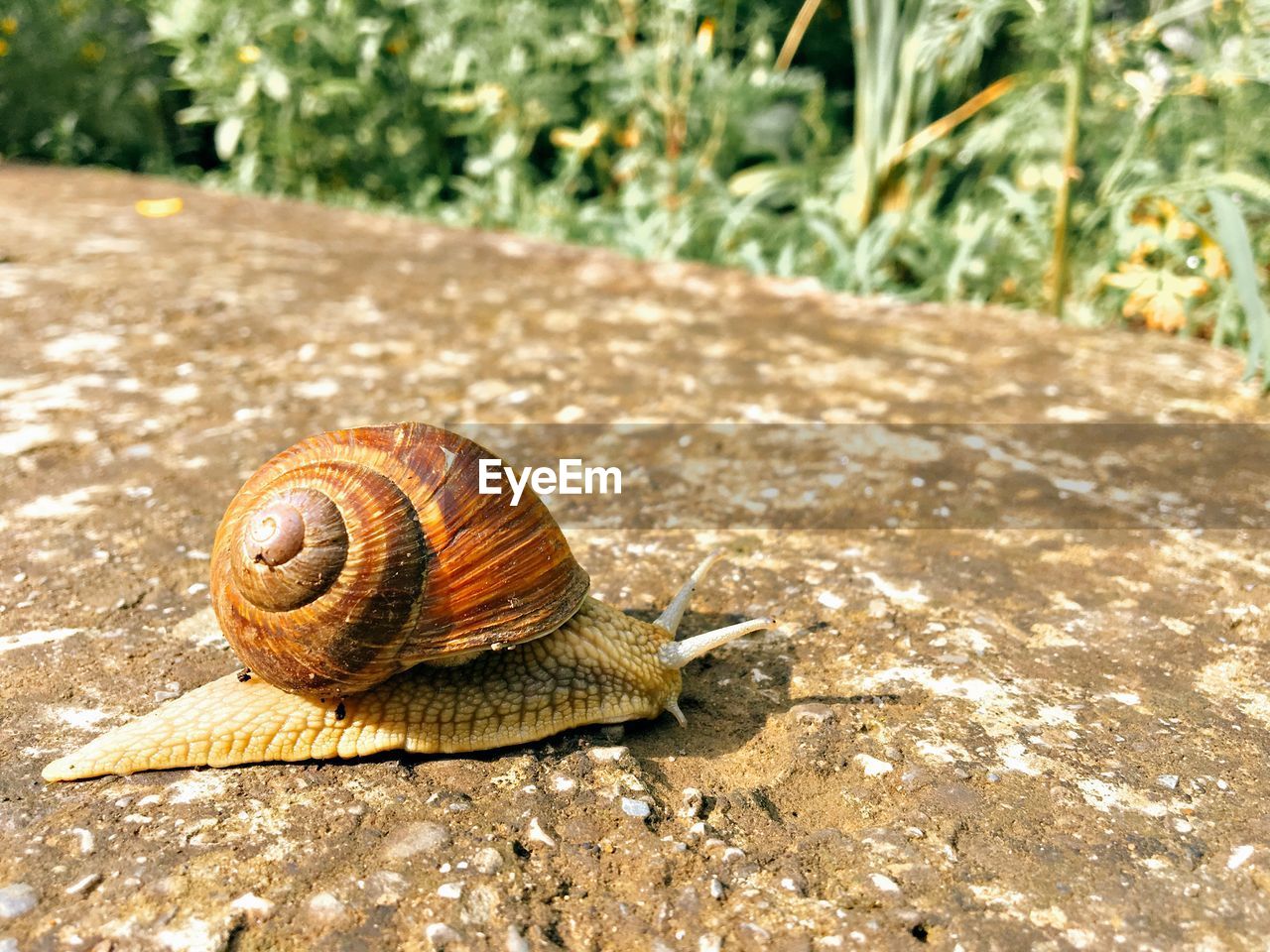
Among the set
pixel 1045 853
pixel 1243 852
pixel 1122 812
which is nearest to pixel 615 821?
pixel 1045 853

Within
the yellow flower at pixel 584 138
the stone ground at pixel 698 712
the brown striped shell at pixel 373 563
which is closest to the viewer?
the stone ground at pixel 698 712

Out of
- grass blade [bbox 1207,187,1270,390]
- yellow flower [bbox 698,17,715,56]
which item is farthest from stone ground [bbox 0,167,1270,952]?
yellow flower [bbox 698,17,715,56]

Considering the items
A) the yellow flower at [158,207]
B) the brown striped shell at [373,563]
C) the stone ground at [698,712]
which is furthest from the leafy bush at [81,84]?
the brown striped shell at [373,563]

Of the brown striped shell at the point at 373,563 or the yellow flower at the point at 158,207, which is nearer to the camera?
the brown striped shell at the point at 373,563

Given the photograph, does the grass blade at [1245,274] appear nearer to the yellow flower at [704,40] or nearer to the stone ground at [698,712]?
the stone ground at [698,712]

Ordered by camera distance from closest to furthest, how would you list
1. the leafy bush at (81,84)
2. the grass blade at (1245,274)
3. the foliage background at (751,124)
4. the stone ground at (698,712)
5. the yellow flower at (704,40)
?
the stone ground at (698,712) → the grass blade at (1245,274) → the foliage background at (751,124) → the yellow flower at (704,40) → the leafy bush at (81,84)

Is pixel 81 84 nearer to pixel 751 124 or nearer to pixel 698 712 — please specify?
pixel 751 124

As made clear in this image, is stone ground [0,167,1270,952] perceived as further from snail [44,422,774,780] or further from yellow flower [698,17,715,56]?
yellow flower [698,17,715,56]

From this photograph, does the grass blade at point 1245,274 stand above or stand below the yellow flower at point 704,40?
below
